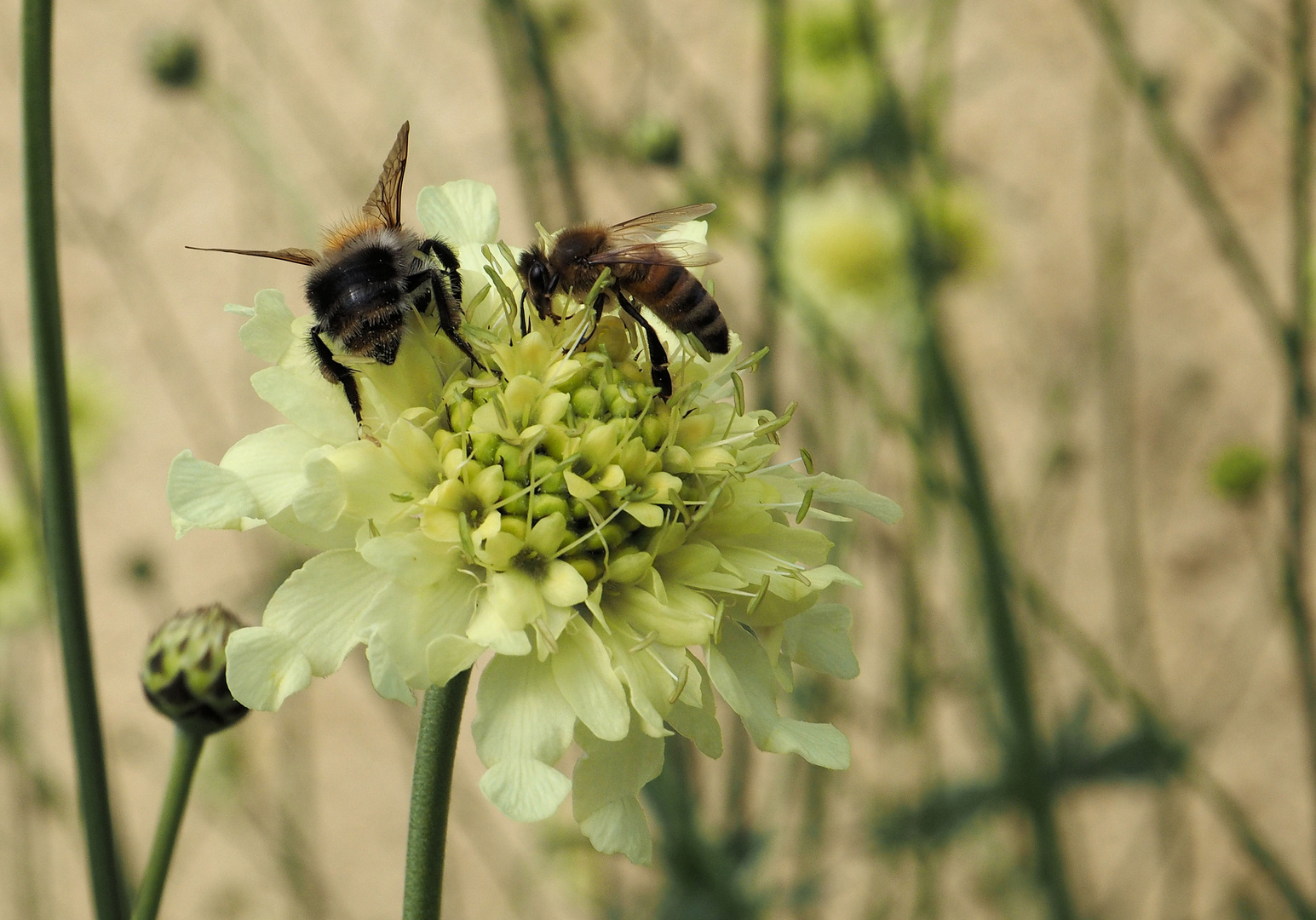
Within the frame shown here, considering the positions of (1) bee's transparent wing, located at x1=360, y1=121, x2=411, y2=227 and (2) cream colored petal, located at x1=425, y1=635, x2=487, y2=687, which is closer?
(2) cream colored petal, located at x1=425, y1=635, x2=487, y2=687

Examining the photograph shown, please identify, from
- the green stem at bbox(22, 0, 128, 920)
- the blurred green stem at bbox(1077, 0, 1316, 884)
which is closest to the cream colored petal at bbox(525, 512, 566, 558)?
the green stem at bbox(22, 0, 128, 920)

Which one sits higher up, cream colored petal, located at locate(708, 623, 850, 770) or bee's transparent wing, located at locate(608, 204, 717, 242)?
bee's transparent wing, located at locate(608, 204, 717, 242)

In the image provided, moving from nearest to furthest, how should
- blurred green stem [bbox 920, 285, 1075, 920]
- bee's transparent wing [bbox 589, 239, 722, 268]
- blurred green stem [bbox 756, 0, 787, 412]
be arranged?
1. bee's transparent wing [bbox 589, 239, 722, 268]
2. blurred green stem [bbox 920, 285, 1075, 920]
3. blurred green stem [bbox 756, 0, 787, 412]

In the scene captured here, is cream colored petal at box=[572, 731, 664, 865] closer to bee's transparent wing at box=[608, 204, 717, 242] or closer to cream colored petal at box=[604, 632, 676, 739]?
cream colored petal at box=[604, 632, 676, 739]

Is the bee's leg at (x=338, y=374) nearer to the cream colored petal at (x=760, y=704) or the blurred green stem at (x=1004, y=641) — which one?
the cream colored petal at (x=760, y=704)

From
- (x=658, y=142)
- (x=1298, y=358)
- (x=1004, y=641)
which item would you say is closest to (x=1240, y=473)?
(x=1298, y=358)

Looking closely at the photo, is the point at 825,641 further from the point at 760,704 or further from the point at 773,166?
the point at 773,166

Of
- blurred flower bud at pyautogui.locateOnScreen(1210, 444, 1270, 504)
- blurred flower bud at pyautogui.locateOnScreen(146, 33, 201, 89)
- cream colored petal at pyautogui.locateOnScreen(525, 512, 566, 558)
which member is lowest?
blurred flower bud at pyautogui.locateOnScreen(1210, 444, 1270, 504)

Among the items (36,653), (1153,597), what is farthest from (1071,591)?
(36,653)
